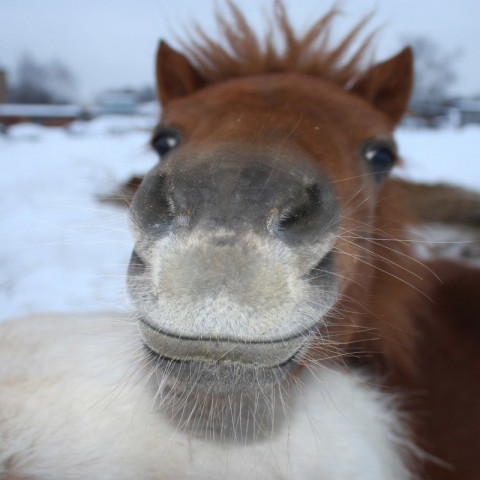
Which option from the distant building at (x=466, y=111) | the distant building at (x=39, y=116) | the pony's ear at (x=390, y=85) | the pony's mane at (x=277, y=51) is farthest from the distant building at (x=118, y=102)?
the pony's ear at (x=390, y=85)

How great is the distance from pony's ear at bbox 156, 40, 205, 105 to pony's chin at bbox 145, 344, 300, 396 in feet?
5.08

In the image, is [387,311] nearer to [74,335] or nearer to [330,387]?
[330,387]

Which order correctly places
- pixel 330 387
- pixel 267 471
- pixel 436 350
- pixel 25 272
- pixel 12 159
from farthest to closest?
pixel 12 159
pixel 25 272
pixel 436 350
pixel 330 387
pixel 267 471

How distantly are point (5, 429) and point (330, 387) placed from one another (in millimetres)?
1081

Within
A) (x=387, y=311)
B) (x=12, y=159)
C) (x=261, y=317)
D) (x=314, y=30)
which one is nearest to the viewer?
(x=261, y=317)

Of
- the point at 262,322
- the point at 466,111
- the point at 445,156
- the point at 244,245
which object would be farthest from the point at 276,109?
the point at 466,111

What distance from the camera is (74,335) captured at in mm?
1726

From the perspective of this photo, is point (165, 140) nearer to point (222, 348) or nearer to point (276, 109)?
point (276, 109)

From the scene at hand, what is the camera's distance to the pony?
3.26 ft

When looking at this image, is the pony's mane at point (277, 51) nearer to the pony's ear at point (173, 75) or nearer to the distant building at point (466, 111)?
the pony's ear at point (173, 75)

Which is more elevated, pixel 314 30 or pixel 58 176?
pixel 314 30

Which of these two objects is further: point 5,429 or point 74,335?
point 74,335

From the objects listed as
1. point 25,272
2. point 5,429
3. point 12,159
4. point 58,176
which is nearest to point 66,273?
point 25,272

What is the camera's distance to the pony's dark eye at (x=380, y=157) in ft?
5.56
